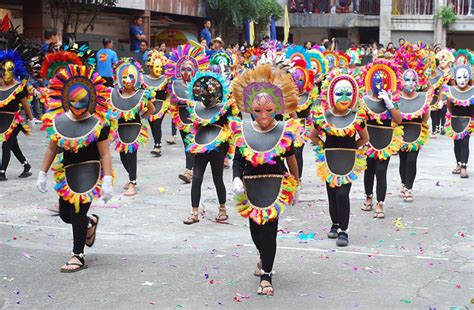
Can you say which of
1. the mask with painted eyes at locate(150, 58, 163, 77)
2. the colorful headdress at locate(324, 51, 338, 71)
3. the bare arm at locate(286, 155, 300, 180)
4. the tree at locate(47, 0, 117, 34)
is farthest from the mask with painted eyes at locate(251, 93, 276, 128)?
the tree at locate(47, 0, 117, 34)

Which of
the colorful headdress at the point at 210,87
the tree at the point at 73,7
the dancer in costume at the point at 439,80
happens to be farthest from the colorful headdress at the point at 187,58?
the tree at the point at 73,7

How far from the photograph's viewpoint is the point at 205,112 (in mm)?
9227

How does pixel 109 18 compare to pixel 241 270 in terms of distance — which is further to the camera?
pixel 109 18

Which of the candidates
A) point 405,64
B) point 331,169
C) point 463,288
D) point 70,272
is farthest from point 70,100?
point 405,64

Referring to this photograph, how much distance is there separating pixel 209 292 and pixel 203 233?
2208 millimetres

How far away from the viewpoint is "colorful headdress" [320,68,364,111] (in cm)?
803

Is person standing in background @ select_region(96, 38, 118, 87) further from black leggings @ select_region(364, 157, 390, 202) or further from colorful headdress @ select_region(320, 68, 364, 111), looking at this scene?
colorful headdress @ select_region(320, 68, 364, 111)

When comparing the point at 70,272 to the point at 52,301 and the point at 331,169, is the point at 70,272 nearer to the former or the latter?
the point at 52,301

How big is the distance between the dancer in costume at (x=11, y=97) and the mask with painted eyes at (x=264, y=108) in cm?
582

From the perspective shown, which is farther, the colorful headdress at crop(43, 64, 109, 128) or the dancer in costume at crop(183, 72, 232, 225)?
the dancer in costume at crop(183, 72, 232, 225)

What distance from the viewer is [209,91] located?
30.1 ft

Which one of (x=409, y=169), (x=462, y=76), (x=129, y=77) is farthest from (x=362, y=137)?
(x=462, y=76)

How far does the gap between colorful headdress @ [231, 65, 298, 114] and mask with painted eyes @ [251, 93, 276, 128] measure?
0.04m

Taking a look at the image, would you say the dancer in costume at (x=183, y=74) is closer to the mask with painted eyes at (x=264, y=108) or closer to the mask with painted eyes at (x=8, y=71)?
the mask with painted eyes at (x=8, y=71)
